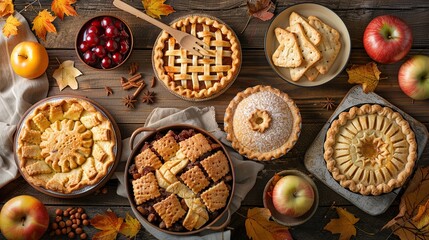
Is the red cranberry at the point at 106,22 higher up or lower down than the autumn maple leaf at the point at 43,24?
higher up

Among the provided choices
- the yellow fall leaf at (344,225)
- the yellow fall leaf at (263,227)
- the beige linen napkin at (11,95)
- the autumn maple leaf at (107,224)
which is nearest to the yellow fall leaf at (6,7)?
the beige linen napkin at (11,95)

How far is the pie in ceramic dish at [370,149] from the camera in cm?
284

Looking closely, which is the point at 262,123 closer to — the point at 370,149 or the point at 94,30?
the point at 370,149

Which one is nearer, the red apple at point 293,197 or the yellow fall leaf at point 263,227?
the red apple at point 293,197

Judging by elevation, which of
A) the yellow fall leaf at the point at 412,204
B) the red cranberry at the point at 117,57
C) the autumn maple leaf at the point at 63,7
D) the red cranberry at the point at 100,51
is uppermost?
the autumn maple leaf at the point at 63,7

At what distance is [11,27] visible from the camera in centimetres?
301

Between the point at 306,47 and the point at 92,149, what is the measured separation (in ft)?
3.92

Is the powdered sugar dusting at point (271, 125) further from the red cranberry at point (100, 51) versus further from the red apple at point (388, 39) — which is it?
the red cranberry at point (100, 51)

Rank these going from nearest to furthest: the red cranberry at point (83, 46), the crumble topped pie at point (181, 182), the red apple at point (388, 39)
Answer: the crumble topped pie at point (181, 182), the red apple at point (388, 39), the red cranberry at point (83, 46)

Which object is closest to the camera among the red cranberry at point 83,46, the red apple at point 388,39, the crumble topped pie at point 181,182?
the crumble topped pie at point 181,182

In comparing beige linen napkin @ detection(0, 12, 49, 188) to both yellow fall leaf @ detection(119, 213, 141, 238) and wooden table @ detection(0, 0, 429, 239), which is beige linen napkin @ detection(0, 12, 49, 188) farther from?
yellow fall leaf @ detection(119, 213, 141, 238)

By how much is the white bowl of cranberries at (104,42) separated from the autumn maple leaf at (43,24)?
0.61ft

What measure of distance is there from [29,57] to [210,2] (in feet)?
3.20

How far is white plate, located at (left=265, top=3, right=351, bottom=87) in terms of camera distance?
9.70ft
